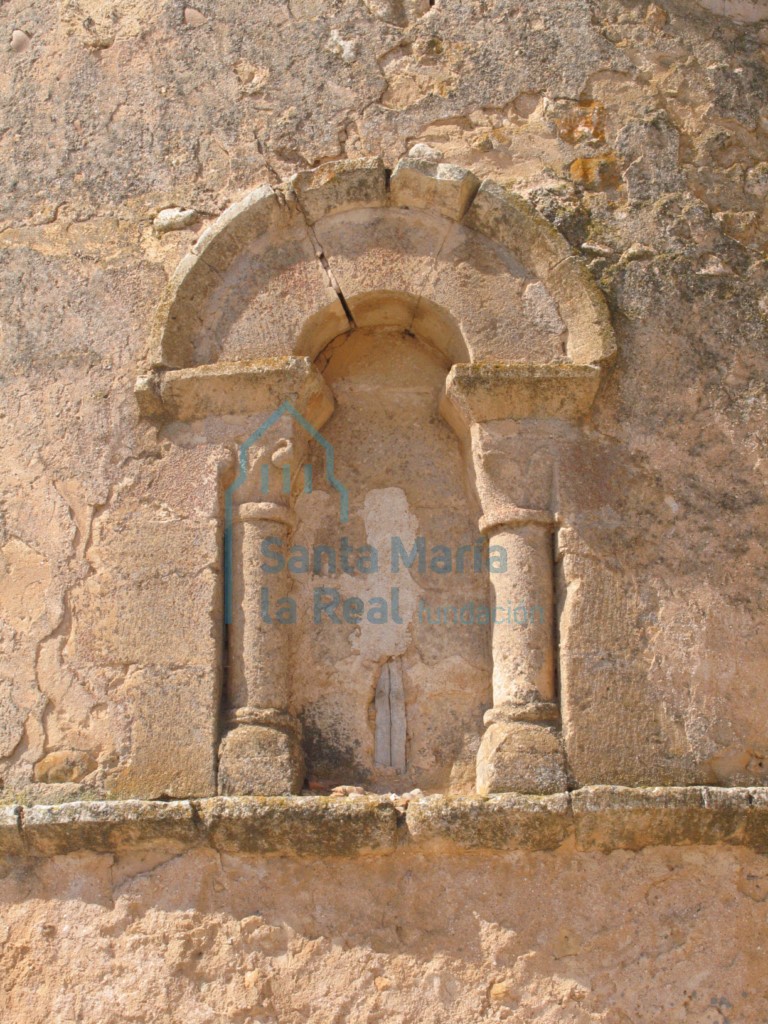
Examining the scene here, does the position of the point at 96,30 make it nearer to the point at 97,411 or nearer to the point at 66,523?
the point at 97,411

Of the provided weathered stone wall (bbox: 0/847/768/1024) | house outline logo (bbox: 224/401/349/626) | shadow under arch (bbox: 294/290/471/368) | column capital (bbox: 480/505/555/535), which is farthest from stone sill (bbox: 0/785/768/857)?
shadow under arch (bbox: 294/290/471/368)

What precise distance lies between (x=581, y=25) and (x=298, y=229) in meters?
1.52

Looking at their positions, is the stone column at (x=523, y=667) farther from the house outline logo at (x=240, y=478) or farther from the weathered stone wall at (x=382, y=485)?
the house outline logo at (x=240, y=478)

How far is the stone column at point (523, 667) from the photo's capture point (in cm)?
425

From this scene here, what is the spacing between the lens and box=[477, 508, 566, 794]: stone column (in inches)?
167

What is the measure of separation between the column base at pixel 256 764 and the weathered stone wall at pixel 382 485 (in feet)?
0.27

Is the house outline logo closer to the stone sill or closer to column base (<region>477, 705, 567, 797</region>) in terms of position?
the stone sill

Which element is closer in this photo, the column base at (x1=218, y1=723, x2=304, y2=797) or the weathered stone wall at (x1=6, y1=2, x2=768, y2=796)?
the column base at (x1=218, y1=723, x2=304, y2=797)

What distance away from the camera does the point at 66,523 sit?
4703mm

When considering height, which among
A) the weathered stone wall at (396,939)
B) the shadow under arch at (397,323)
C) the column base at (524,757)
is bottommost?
the weathered stone wall at (396,939)

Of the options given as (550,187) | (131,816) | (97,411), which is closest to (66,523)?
(97,411)

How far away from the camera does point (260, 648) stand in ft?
Result: 14.7

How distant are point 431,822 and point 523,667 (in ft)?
2.19

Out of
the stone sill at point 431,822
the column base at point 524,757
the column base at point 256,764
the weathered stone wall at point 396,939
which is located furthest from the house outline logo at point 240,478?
the column base at point 524,757
